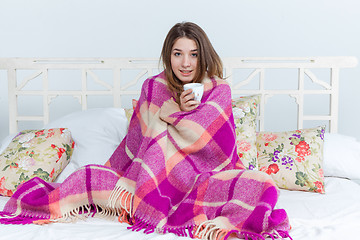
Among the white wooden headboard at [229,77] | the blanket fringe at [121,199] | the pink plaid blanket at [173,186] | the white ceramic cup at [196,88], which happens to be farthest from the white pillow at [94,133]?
the white ceramic cup at [196,88]

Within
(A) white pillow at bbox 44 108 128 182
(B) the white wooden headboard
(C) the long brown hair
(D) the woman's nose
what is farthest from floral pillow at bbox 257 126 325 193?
(A) white pillow at bbox 44 108 128 182

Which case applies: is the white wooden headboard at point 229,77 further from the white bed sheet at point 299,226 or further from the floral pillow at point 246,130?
the white bed sheet at point 299,226

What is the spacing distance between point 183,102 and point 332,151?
840mm

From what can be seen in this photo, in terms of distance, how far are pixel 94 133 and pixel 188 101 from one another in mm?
596

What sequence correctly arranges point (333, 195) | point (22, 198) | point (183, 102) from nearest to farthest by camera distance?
point (22, 198)
point (183, 102)
point (333, 195)

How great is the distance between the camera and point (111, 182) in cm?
146

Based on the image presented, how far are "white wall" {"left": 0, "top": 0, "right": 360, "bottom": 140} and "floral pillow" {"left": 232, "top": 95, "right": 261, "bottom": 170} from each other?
2.30 feet

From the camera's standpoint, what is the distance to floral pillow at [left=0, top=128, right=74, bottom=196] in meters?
1.71

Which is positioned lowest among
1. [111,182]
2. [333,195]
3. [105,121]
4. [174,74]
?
[333,195]

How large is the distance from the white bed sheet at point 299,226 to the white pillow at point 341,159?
260mm

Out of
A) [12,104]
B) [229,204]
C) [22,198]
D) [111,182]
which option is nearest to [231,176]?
[229,204]

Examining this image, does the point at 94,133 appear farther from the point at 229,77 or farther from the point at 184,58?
the point at 229,77

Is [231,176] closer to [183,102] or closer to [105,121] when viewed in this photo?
[183,102]

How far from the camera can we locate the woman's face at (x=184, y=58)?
166 centimetres
